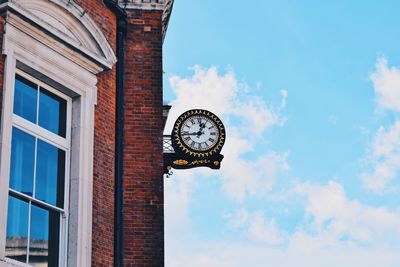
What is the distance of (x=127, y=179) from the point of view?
45.8ft

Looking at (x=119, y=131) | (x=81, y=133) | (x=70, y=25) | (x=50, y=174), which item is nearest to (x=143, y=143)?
(x=119, y=131)

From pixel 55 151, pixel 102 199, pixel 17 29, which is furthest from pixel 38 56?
pixel 102 199

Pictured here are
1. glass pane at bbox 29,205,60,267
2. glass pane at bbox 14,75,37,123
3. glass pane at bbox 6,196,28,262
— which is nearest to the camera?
glass pane at bbox 6,196,28,262

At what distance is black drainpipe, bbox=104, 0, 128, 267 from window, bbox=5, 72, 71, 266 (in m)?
1.03

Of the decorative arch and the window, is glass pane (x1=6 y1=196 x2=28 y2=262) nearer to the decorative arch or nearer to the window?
the window

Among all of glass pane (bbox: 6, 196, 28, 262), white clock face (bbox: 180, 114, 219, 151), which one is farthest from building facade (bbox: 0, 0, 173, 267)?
white clock face (bbox: 180, 114, 219, 151)

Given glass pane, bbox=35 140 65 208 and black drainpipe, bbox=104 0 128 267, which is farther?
black drainpipe, bbox=104 0 128 267

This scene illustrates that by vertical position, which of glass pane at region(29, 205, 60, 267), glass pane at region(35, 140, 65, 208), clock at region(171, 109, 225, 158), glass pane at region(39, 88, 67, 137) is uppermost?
clock at region(171, 109, 225, 158)

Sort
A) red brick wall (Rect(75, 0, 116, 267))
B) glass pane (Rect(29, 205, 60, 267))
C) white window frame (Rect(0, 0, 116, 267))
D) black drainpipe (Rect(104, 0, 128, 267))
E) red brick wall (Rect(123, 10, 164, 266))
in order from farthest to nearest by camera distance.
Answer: red brick wall (Rect(123, 10, 164, 266))
black drainpipe (Rect(104, 0, 128, 267))
red brick wall (Rect(75, 0, 116, 267))
glass pane (Rect(29, 205, 60, 267))
white window frame (Rect(0, 0, 116, 267))

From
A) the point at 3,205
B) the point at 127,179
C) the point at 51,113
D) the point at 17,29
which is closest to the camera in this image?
the point at 3,205

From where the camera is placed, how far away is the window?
11.8 metres

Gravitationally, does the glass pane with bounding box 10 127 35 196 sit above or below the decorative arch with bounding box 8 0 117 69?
below

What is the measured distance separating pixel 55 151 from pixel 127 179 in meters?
1.53

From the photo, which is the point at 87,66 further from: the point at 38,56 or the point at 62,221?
the point at 62,221
